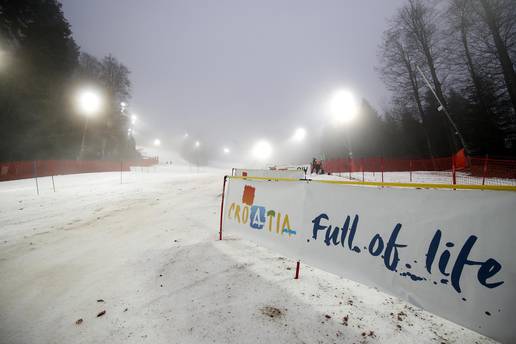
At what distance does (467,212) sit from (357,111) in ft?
183

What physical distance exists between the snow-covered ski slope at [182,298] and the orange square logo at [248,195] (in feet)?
3.72

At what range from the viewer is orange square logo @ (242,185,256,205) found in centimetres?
465

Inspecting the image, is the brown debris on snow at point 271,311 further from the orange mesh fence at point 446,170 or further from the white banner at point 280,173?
the orange mesh fence at point 446,170

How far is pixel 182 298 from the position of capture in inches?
129

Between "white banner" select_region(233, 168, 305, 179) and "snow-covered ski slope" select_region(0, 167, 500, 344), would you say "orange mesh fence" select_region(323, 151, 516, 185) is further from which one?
"snow-covered ski slope" select_region(0, 167, 500, 344)

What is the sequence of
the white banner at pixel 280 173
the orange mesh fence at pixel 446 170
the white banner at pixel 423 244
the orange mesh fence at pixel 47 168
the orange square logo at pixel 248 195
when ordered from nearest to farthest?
the white banner at pixel 423 244, the orange square logo at pixel 248 195, the white banner at pixel 280 173, the orange mesh fence at pixel 446 170, the orange mesh fence at pixel 47 168

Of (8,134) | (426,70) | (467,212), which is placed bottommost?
(467,212)

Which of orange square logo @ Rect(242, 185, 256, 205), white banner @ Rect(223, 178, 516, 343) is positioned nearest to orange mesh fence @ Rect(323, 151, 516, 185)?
white banner @ Rect(223, 178, 516, 343)

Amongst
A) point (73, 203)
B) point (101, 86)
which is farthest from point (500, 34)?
point (101, 86)

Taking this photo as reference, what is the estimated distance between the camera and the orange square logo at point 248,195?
4.65 meters

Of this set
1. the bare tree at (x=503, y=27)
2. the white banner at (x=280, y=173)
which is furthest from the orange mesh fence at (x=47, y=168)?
the bare tree at (x=503, y=27)

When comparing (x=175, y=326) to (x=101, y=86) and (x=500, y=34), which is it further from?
(x=101, y=86)

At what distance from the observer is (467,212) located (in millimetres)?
2172

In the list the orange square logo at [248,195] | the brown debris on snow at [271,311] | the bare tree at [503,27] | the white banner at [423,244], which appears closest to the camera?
the white banner at [423,244]
